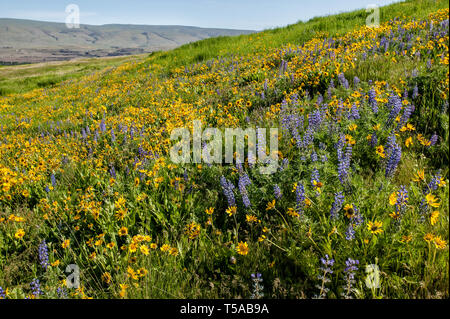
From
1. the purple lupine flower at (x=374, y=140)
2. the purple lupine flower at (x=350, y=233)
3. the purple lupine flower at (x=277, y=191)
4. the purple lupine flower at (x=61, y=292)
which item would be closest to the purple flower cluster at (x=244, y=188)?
the purple lupine flower at (x=277, y=191)

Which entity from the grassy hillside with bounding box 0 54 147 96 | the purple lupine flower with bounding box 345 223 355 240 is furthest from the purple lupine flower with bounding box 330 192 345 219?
the grassy hillside with bounding box 0 54 147 96

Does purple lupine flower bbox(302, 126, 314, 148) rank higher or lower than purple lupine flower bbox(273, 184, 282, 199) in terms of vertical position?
higher

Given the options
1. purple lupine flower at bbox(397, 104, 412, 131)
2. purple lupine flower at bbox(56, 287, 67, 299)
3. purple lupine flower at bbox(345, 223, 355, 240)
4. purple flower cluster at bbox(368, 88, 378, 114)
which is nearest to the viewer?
purple lupine flower at bbox(345, 223, 355, 240)

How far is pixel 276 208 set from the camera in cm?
272

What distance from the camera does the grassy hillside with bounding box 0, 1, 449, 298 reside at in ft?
6.46

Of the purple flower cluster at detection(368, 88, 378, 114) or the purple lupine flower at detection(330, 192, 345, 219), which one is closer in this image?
the purple lupine flower at detection(330, 192, 345, 219)

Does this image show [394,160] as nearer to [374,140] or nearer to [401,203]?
[401,203]

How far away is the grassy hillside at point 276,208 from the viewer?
77.5 inches

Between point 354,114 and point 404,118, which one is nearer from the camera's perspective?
point 404,118

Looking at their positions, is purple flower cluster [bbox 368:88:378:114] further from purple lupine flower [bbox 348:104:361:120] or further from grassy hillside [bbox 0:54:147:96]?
grassy hillside [bbox 0:54:147:96]

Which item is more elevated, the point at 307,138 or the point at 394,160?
the point at 307,138

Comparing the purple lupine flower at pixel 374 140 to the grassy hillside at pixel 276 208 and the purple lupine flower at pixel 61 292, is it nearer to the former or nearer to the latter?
the grassy hillside at pixel 276 208

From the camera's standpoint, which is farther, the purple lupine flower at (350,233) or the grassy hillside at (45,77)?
the grassy hillside at (45,77)

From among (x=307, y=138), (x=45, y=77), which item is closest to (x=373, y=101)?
(x=307, y=138)
